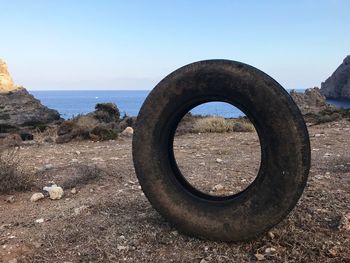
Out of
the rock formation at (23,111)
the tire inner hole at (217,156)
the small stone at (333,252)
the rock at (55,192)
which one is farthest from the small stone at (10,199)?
the rock formation at (23,111)

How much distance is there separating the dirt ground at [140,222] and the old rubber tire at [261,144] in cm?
19

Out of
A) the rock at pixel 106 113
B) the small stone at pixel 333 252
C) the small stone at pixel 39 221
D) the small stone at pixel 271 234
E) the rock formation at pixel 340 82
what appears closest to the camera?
the small stone at pixel 333 252

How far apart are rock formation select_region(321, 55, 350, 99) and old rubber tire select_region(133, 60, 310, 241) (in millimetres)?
67018

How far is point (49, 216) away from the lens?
4.34 metres

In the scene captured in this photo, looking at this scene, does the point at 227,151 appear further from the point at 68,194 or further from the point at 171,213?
the point at 171,213

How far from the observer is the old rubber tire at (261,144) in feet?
11.1

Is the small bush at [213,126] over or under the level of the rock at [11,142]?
over

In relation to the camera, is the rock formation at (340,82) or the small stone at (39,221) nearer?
the small stone at (39,221)

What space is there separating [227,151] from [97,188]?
10.2 ft

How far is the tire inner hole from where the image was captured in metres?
5.22

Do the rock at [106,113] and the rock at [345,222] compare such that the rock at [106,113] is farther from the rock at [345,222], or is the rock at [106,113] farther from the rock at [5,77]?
the rock at [5,77]

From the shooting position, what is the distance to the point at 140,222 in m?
4.02

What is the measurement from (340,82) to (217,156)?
220ft

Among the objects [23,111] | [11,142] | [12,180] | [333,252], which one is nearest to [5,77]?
[23,111]
